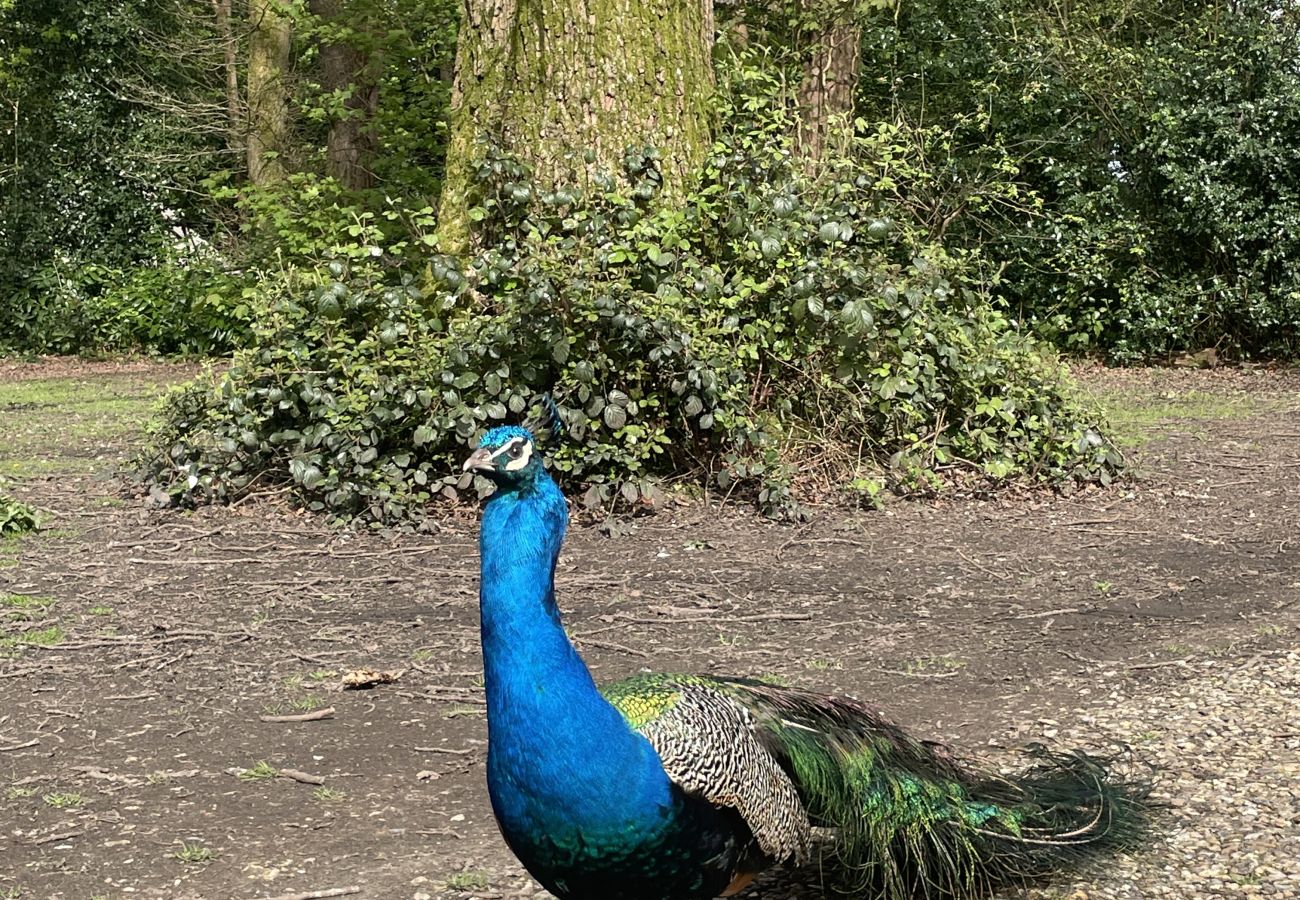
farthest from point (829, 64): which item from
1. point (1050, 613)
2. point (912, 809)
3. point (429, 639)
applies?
point (912, 809)

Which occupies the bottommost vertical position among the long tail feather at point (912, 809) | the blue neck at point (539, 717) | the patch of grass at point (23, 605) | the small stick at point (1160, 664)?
the small stick at point (1160, 664)

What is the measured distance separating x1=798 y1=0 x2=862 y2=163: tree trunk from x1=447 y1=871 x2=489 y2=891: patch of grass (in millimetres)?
7866

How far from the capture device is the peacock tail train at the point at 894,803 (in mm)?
3324

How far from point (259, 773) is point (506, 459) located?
209 centimetres

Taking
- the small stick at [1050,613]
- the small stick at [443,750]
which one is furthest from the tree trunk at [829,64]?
the small stick at [443,750]

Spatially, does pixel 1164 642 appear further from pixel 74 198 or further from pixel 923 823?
pixel 74 198

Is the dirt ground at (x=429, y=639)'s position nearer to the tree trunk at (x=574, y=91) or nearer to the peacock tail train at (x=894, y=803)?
the peacock tail train at (x=894, y=803)

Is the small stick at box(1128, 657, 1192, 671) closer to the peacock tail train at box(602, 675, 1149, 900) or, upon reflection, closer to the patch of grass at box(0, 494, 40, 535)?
the peacock tail train at box(602, 675, 1149, 900)

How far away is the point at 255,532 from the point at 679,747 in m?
5.14

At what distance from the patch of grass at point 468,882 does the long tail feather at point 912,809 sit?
3.04ft

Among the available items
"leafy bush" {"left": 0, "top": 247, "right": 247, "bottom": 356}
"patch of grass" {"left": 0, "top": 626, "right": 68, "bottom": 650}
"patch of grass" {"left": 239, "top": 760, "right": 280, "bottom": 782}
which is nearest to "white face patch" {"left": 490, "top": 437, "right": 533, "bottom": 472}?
"patch of grass" {"left": 239, "top": 760, "right": 280, "bottom": 782}

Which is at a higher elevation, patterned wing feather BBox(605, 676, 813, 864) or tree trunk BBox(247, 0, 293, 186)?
tree trunk BBox(247, 0, 293, 186)

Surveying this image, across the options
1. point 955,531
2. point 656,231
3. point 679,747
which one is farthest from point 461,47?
point 679,747

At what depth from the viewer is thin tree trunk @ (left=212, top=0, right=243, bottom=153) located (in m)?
19.3
